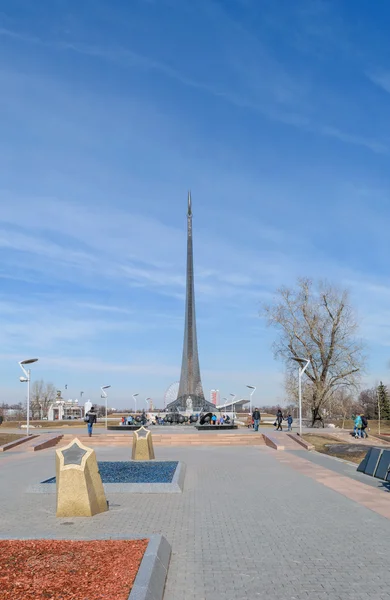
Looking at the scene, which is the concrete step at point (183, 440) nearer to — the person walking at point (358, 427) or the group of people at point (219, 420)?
the person walking at point (358, 427)

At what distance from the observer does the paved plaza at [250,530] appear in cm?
538

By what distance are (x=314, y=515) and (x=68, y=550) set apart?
14.7 feet

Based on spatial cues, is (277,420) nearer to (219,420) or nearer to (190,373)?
(219,420)

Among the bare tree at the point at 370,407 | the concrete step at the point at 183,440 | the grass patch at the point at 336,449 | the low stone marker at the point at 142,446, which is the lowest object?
the bare tree at the point at 370,407

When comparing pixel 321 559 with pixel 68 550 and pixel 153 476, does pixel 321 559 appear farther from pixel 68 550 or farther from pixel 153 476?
pixel 153 476

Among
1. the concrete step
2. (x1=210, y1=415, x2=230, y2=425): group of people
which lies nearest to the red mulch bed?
the concrete step

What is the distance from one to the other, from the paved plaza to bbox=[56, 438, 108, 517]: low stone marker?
0.61 feet

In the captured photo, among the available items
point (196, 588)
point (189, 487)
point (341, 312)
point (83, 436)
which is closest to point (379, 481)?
point (189, 487)

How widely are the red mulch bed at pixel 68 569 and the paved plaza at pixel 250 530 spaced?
425mm

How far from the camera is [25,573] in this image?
512 centimetres

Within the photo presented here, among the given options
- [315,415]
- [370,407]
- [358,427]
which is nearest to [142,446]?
[358,427]

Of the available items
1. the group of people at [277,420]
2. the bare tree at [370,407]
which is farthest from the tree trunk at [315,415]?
the bare tree at [370,407]

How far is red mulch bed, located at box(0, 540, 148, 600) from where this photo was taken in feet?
15.1

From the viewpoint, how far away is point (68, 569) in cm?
523
